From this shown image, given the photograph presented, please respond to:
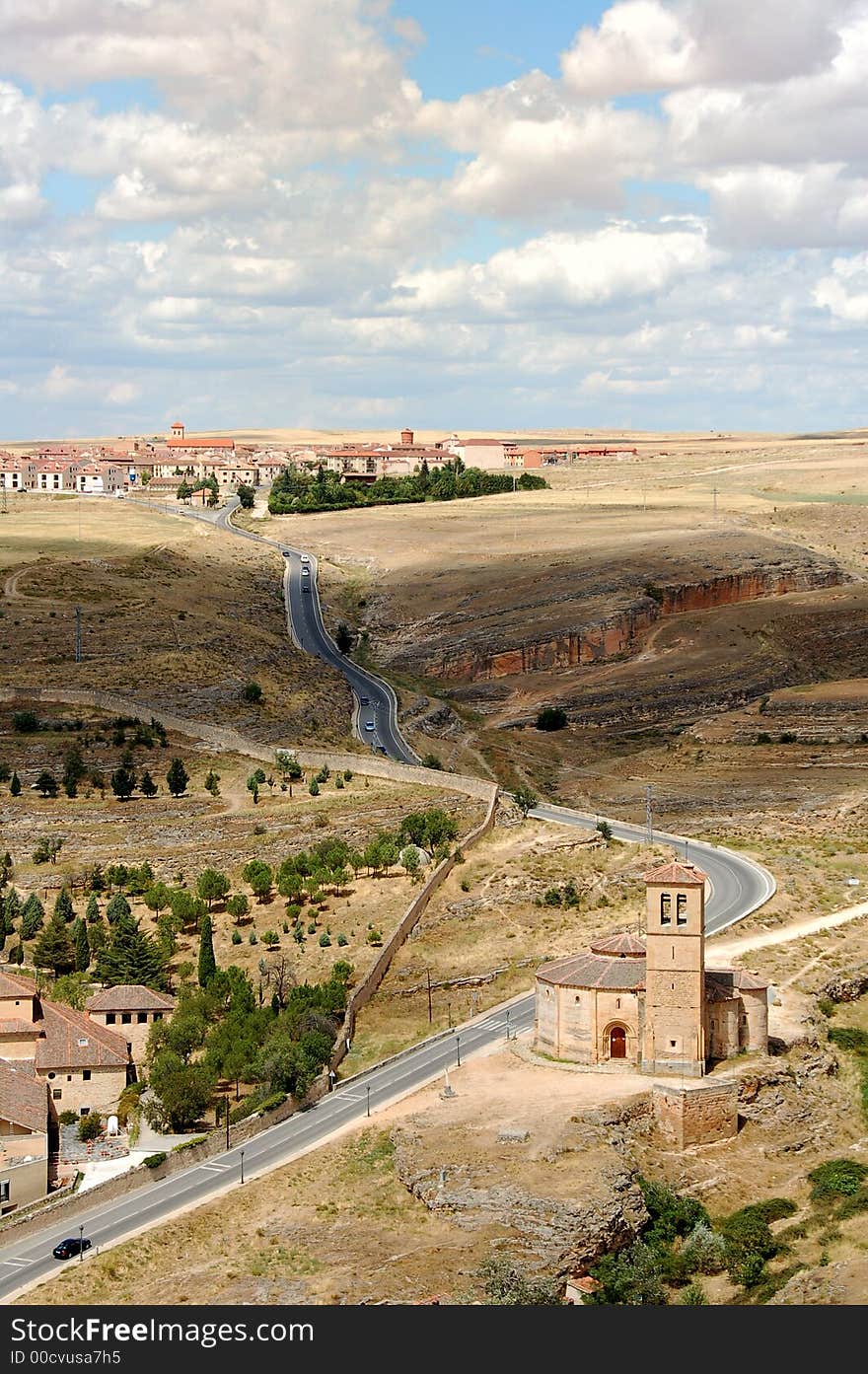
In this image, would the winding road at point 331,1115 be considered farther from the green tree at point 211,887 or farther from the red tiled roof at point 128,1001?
the green tree at point 211,887

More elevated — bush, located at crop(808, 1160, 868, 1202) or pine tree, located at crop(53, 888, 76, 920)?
pine tree, located at crop(53, 888, 76, 920)

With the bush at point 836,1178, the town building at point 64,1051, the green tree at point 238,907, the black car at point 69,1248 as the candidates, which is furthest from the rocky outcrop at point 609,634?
the black car at point 69,1248

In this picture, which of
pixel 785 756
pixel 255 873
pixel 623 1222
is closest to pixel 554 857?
pixel 255 873

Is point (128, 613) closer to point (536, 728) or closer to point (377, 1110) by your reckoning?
point (536, 728)

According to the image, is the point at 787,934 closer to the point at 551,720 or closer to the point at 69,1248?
the point at 69,1248

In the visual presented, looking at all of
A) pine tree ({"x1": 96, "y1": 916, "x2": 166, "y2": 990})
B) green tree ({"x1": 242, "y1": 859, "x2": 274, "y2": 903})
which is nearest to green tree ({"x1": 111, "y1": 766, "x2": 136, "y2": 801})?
green tree ({"x1": 242, "y1": 859, "x2": 274, "y2": 903})

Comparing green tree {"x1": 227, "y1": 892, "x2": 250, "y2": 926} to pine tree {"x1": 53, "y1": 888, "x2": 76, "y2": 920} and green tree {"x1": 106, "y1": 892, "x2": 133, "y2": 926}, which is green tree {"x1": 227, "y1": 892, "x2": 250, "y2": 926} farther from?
pine tree {"x1": 53, "y1": 888, "x2": 76, "y2": 920}
